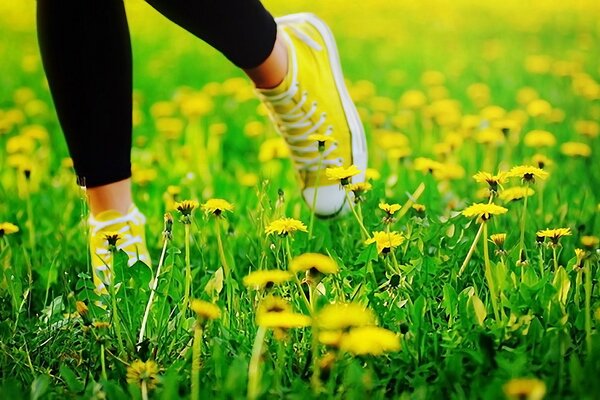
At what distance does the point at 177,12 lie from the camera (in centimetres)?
154

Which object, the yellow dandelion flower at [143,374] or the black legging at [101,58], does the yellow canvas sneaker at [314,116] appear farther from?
the yellow dandelion flower at [143,374]

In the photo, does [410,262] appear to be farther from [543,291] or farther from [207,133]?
[207,133]

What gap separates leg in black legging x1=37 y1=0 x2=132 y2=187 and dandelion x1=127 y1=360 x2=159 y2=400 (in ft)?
1.38

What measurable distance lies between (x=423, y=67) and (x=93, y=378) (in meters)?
2.42

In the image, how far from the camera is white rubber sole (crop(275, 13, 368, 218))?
192 cm

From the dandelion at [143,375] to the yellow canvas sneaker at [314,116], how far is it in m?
0.69

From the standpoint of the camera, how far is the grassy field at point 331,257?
1182 millimetres

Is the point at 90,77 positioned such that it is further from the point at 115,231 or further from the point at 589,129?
the point at 589,129

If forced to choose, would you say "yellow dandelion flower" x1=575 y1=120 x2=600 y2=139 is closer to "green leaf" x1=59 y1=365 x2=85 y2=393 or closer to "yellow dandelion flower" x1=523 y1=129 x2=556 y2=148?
"yellow dandelion flower" x1=523 y1=129 x2=556 y2=148

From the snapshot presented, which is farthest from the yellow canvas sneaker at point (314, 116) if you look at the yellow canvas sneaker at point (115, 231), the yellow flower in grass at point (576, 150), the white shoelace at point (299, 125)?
the yellow flower in grass at point (576, 150)

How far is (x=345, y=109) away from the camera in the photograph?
197 centimetres

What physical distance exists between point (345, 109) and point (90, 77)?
600 mm

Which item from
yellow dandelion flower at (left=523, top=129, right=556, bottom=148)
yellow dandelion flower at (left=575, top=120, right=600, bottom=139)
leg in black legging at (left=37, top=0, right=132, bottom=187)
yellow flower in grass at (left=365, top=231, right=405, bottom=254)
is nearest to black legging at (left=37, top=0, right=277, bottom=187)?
leg in black legging at (left=37, top=0, right=132, bottom=187)

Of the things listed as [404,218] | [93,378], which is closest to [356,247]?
[404,218]
